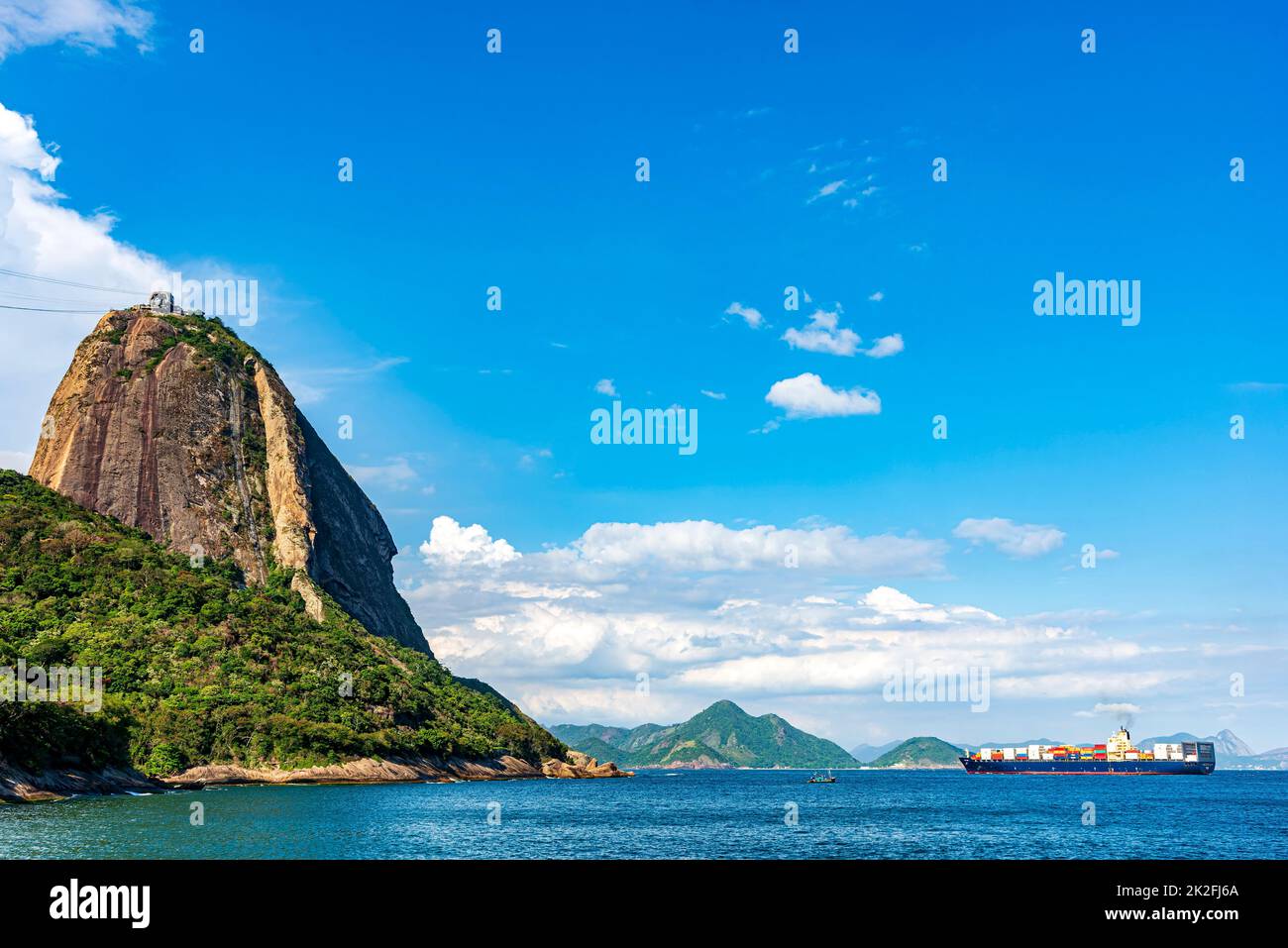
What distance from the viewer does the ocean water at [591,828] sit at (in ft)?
181

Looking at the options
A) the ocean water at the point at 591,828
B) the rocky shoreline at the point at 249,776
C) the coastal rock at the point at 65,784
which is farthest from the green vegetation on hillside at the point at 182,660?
the ocean water at the point at 591,828

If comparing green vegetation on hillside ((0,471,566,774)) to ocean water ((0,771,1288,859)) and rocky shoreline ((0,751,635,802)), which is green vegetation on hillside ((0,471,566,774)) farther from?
ocean water ((0,771,1288,859))

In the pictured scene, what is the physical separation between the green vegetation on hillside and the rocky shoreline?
1758 millimetres

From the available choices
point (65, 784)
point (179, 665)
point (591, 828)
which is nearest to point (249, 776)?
point (179, 665)

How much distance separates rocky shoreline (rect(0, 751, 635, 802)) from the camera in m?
83.2

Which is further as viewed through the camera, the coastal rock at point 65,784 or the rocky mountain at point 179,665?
the rocky mountain at point 179,665

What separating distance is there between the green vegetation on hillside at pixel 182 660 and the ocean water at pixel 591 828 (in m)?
12.6

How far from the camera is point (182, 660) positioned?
139 m

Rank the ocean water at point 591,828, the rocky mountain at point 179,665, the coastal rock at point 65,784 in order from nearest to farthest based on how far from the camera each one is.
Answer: the ocean water at point 591,828
the coastal rock at point 65,784
the rocky mountain at point 179,665

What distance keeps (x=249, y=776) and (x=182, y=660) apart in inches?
954

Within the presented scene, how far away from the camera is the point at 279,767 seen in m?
129

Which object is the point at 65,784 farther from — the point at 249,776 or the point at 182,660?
the point at 182,660

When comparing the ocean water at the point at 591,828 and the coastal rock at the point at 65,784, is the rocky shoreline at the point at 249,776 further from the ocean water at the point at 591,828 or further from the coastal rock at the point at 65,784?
the ocean water at the point at 591,828
